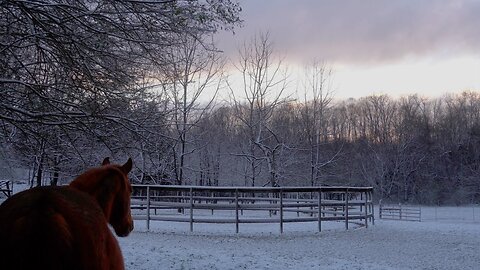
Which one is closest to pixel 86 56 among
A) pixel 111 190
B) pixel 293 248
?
pixel 111 190

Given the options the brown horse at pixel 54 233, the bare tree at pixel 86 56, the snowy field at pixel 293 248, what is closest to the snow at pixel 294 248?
the snowy field at pixel 293 248

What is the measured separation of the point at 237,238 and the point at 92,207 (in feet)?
43.5

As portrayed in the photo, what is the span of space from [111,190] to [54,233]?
39.4 inches

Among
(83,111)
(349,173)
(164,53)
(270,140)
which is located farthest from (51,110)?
(349,173)

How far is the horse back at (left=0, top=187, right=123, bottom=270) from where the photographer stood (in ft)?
6.43

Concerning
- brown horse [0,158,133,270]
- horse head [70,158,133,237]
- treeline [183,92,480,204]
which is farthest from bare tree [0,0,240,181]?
Answer: treeline [183,92,480,204]

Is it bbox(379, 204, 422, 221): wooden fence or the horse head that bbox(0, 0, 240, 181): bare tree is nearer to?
the horse head

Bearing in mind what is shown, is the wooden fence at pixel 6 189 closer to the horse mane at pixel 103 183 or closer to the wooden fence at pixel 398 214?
the horse mane at pixel 103 183

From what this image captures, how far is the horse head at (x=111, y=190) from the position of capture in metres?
2.87

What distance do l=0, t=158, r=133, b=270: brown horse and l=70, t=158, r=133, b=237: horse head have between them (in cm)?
41

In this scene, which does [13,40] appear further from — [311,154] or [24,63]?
[311,154]

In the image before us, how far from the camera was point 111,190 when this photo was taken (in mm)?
2986

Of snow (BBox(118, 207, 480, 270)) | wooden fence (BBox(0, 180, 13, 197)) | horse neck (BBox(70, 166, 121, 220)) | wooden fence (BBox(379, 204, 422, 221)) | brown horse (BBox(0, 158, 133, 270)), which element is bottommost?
wooden fence (BBox(379, 204, 422, 221))

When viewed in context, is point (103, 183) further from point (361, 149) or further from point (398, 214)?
point (361, 149)
